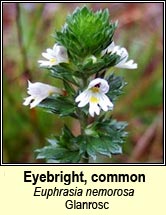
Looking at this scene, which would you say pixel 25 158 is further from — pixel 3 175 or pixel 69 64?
pixel 69 64

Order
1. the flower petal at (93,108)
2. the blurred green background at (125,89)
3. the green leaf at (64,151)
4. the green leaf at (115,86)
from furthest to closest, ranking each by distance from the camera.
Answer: the blurred green background at (125,89)
the green leaf at (64,151)
the green leaf at (115,86)
the flower petal at (93,108)

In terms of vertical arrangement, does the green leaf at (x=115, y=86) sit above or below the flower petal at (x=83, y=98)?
above

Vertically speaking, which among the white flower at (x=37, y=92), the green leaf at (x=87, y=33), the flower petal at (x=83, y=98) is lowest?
the flower petal at (x=83, y=98)

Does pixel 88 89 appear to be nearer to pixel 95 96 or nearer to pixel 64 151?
pixel 95 96

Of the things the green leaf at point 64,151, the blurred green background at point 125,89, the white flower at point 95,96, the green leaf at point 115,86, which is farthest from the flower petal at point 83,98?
the blurred green background at point 125,89

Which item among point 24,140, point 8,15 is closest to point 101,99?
point 24,140

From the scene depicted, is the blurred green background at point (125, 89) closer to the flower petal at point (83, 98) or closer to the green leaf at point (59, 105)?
the green leaf at point (59, 105)

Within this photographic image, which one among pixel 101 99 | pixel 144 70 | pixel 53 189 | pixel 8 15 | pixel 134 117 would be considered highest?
pixel 8 15

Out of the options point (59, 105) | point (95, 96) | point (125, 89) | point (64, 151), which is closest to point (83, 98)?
point (95, 96)
